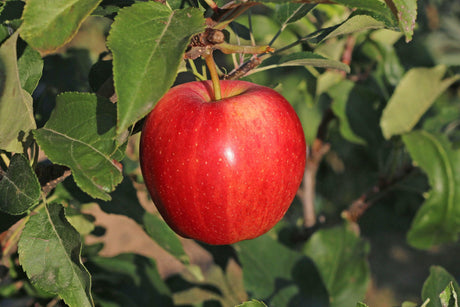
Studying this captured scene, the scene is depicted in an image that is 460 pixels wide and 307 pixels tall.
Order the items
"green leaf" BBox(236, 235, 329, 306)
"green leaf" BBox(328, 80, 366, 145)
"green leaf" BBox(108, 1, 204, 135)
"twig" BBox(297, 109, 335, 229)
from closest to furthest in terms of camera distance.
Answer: "green leaf" BBox(108, 1, 204, 135) < "green leaf" BBox(236, 235, 329, 306) < "green leaf" BBox(328, 80, 366, 145) < "twig" BBox(297, 109, 335, 229)

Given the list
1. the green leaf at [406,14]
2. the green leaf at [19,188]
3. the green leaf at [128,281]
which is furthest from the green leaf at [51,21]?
the green leaf at [128,281]

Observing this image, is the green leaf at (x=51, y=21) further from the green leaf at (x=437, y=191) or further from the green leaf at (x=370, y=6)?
the green leaf at (x=437, y=191)

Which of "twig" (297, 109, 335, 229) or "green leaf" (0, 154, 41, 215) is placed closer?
"green leaf" (0, 154, 41, 215)

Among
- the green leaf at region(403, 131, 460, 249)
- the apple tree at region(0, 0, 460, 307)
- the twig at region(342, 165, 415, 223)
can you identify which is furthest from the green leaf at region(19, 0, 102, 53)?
the twig at region(342, 165, 415, 223)

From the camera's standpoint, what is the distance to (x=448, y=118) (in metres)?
1.26

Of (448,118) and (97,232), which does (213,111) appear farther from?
(448,118)

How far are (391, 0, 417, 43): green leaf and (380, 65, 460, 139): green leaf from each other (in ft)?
2.22

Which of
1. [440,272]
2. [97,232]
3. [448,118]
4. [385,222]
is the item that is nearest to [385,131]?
[448,118]

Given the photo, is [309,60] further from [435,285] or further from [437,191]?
[437,191]

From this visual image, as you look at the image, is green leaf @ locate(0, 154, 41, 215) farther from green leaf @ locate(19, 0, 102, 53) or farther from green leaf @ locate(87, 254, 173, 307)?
green leaf @ locate(87, 254, 173, 307)

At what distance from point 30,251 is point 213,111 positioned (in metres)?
0.24

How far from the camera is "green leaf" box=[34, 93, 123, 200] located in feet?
1.56

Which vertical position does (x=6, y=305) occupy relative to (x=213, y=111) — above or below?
below

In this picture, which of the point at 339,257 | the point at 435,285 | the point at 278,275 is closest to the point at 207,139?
the point at 435,285
